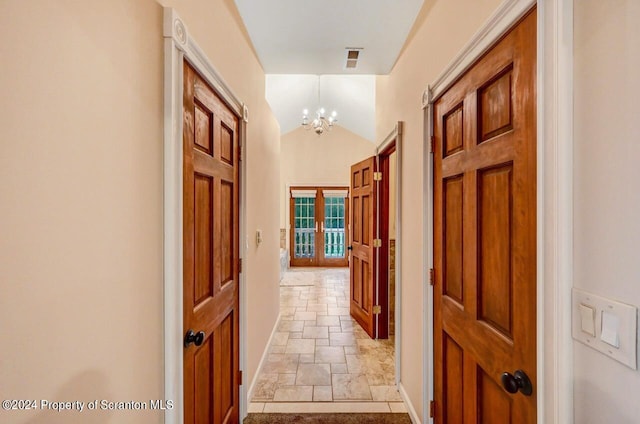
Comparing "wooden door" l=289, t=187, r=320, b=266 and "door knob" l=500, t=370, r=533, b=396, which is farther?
"wooden door" l=289, t=187, r=320, b=266

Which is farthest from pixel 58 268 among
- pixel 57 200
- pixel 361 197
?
pixel 361 197

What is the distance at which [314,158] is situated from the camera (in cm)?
816

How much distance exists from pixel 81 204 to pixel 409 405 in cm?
231

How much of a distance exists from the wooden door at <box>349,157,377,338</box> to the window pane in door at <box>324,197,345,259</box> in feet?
12.9

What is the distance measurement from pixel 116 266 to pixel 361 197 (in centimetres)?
323

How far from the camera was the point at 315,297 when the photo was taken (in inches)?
203

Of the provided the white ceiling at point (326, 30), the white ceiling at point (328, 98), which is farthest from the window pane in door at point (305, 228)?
the white ceiling at point (326, 30)

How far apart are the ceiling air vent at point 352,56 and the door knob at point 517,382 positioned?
2256mm

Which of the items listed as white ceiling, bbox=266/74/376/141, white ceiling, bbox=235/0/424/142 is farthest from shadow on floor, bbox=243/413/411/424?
white ceiling, bbox=266/74/376/141
